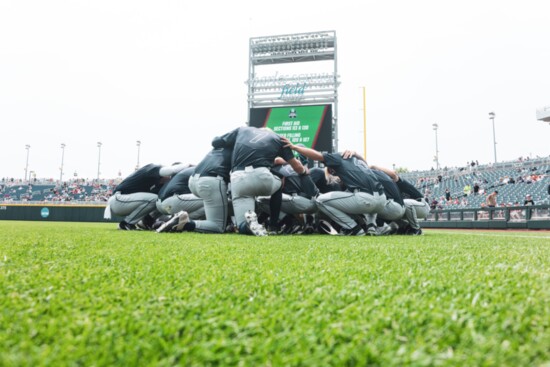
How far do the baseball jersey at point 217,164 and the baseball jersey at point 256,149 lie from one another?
24 centimetres

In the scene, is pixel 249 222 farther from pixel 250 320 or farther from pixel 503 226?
pixel 503 226

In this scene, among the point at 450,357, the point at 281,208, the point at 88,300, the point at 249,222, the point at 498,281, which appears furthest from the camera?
the point at 281,208

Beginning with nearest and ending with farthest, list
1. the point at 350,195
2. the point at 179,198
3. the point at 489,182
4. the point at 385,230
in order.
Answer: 1. the point at 350,195
2. the point at 385,230
3. the point at 179,198
4. the point at 489,182

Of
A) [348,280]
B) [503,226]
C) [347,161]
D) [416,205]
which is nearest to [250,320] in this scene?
[348,280]

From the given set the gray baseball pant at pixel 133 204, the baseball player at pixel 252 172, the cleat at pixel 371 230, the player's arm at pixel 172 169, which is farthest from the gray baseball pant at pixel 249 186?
the gray baseball pant at pixel 133 204

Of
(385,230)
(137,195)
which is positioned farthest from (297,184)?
(137,195)

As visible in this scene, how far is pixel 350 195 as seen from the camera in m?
4.21

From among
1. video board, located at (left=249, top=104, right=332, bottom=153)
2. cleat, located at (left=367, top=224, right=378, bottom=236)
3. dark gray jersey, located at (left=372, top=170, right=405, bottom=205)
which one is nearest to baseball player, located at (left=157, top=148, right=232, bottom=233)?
cleat, located at (left=367, top=224, right=378, bottom=236)

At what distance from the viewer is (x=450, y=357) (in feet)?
1.90

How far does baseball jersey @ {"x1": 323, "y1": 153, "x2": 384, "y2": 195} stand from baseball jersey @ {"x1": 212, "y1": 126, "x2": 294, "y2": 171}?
20.3 inches

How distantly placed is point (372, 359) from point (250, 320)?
0.89 ft

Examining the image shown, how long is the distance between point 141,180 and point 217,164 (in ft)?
6.13

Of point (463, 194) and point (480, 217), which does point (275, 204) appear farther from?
point (463, 194)

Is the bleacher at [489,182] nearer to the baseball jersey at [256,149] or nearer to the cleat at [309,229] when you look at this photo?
the cleat at [309,229]
